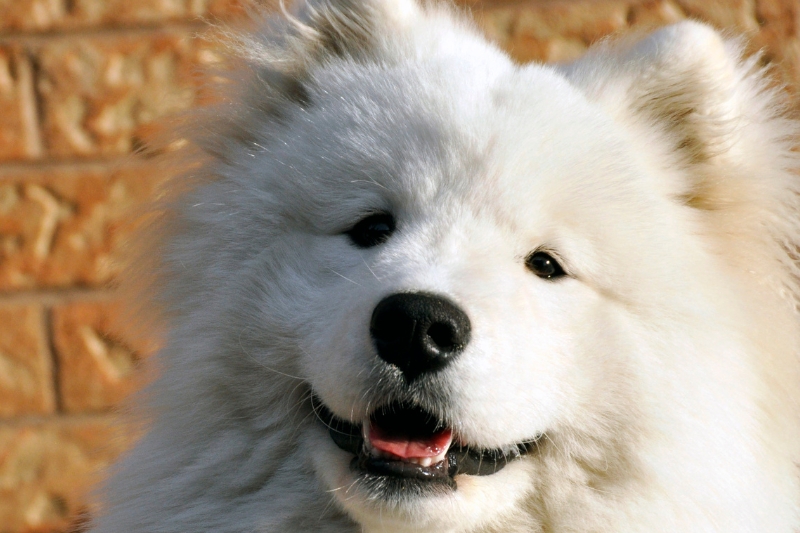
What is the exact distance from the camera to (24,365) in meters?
5.36

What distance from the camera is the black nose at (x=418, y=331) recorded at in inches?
87.3

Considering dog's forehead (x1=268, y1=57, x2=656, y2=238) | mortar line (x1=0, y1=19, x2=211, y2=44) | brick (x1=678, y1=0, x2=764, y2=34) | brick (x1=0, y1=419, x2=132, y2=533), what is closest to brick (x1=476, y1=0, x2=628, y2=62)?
brick (x1=678, y1=0, x2=764, y2=34)

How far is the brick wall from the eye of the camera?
5359 mm

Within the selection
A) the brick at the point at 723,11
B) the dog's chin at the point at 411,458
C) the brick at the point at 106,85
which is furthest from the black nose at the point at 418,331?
the brick at the point at 723,11

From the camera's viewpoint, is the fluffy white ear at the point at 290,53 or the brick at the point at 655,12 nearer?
the fluffy white ear at the point at 290,53

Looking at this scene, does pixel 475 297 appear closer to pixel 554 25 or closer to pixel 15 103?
pixel 554 25

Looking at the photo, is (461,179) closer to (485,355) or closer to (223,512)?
(485,355)

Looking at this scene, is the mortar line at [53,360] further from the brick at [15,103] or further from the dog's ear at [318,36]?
the dog's ear at [318,36]

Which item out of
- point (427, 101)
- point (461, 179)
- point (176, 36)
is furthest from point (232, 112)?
point (176, 36)

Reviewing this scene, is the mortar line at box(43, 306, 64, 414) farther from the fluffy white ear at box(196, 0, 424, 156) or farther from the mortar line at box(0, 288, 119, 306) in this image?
the fluffy white ear at box(196, 0, 424, 156)

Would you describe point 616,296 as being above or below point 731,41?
below

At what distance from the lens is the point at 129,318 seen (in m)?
3.40

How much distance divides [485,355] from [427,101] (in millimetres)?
982

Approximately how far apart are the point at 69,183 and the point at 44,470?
74.3 inches
